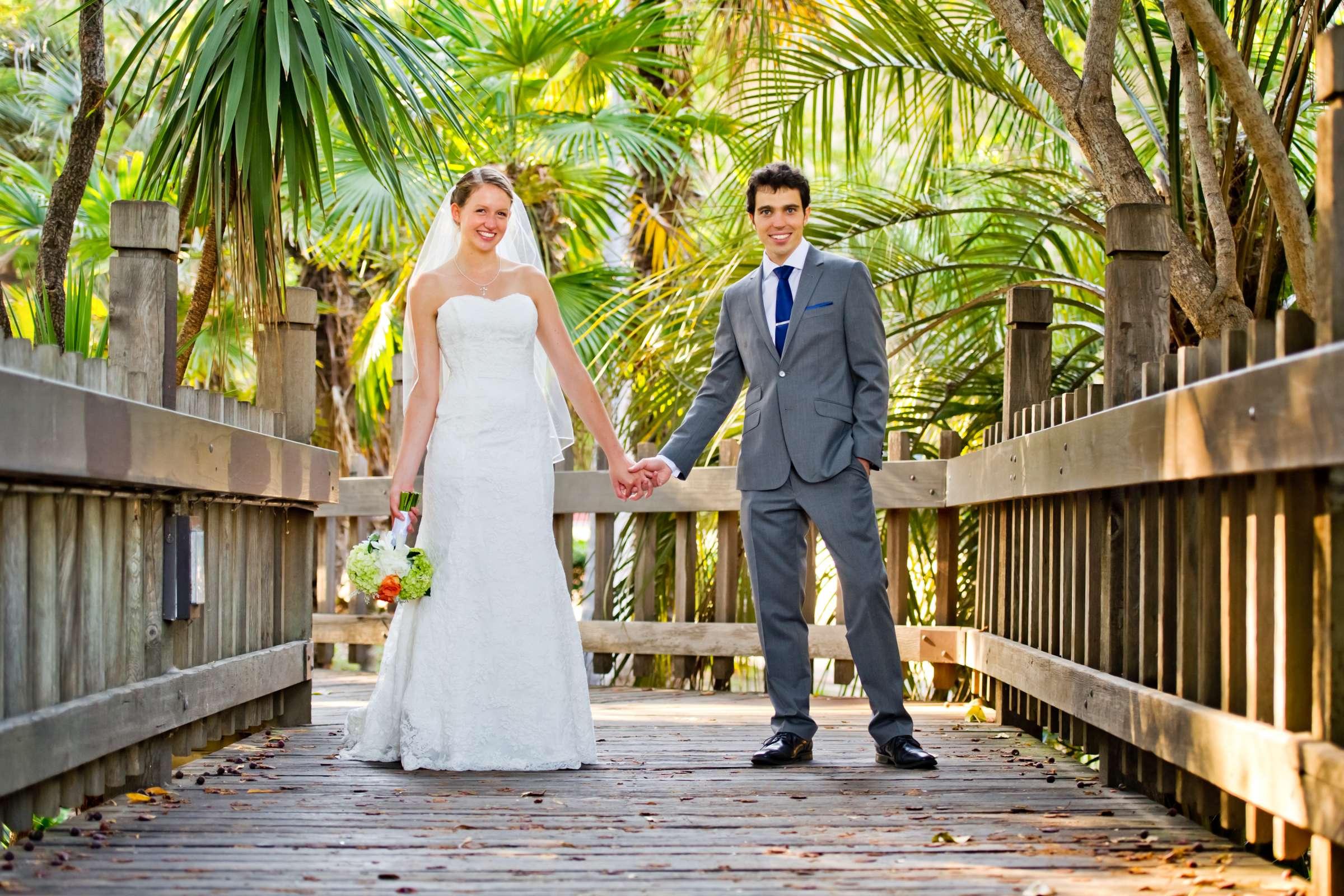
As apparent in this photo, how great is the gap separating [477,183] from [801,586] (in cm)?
163

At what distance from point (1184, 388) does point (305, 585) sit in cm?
339

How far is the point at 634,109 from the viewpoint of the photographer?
9367mm

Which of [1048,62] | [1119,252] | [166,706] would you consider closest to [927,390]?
[1048,62]

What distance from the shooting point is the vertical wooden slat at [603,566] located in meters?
6.49

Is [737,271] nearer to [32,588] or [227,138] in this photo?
[227,138]

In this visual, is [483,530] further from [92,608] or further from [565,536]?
[565,536]

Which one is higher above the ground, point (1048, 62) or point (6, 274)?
point (6, 274)

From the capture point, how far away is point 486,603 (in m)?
4.04

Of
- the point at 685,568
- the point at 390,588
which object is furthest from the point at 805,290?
the point at 685,568

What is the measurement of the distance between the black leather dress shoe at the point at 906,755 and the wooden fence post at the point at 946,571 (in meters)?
1.84

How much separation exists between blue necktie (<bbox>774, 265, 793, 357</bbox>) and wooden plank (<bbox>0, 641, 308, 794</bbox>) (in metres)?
2.02

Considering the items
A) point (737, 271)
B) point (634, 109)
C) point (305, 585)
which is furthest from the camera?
point (634, 109)

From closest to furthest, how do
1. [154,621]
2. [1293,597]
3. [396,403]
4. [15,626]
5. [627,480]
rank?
[1293,597], [15,626], [154,621], [627,480], [396,403]

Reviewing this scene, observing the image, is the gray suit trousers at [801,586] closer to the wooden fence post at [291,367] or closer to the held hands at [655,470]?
the held hands at [655,470]
